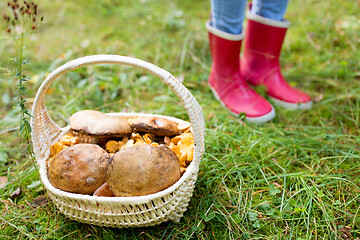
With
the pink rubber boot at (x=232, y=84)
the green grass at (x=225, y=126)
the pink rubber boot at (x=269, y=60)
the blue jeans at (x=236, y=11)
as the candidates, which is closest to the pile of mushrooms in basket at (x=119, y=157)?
the green grass at (x=225, y=126)

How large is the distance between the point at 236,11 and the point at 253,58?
0.55m

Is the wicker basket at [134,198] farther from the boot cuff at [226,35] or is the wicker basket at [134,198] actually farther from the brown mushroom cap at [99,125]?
the boot cuff at [226,35]

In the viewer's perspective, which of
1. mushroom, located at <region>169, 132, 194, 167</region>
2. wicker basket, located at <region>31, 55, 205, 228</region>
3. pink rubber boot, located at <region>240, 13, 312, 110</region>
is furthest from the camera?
pink rubber boot, located at <region>240, 13, 312, 110</region>

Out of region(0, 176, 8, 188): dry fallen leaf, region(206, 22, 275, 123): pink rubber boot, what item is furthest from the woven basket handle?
region(206, 22, 275, 123): pink rubber boot

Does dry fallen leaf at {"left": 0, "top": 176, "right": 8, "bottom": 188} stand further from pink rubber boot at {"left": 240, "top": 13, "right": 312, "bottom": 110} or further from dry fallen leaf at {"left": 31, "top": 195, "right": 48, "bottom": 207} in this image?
pink rubber boot at {"left": 240, "top": 13, "right": 312, "bottom": 110}

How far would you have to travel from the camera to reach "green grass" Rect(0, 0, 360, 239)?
134 cm

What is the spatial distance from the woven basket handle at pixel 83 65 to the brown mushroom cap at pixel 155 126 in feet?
0.57

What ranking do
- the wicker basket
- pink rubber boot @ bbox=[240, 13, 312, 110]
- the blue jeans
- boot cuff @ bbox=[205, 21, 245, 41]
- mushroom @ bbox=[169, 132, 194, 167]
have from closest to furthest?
the wicker basket, mushroom @ bbox=[169, 132, 194, 167], the blue jeans, boot cuff @ bbox=[205, 21, 245, 41], pink rubber boot @ bbox=[240, 13, 312, 110]

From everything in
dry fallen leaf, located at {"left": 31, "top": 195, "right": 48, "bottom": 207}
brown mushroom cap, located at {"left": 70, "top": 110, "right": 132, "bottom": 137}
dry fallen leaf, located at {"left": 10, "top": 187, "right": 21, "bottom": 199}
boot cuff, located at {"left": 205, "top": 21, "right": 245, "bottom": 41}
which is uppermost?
boot cuff, located at {"left": 205, "top": 21, "right": 245, "bottom": 41}

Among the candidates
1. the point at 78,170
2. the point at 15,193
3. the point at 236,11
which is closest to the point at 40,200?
the point at 15,193

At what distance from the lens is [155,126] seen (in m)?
1.35

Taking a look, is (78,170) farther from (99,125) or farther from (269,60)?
(269,60)

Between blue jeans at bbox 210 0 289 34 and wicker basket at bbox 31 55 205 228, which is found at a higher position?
blue jeans at bbox 210 0 289 34

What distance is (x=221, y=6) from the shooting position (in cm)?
178
